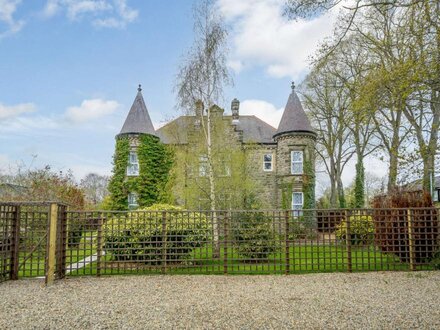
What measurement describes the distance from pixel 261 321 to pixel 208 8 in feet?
38.7

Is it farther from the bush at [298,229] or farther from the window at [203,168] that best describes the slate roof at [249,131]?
the bush at [298,229]

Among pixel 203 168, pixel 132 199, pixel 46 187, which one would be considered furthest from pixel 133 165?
pixel 46 187

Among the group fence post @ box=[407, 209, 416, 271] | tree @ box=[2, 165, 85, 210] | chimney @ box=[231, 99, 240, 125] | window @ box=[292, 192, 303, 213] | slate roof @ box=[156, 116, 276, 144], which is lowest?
fence post @ box=[407, 209, 416, 271]

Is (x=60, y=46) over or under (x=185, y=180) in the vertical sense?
over

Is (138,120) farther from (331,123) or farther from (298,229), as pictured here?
(298,229)

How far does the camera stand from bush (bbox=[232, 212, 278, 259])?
880 centimetres

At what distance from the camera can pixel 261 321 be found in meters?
4.33

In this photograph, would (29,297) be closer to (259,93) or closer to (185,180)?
(185,180)

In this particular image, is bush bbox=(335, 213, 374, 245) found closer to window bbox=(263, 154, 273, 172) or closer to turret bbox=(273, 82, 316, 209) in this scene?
turret bbox=(273, 82, 316, 209)

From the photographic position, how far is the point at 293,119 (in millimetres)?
20406

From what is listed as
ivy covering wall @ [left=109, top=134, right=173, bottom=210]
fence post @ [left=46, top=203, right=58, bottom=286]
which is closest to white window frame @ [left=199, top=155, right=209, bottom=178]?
ivy covering wall @ [left=109, top=134, right=173, bottom=210]

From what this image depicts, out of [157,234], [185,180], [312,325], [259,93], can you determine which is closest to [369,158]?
[259,93]

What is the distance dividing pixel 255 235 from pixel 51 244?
5.01 m

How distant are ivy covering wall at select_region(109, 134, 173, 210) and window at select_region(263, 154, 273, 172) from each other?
6543 millimetres
